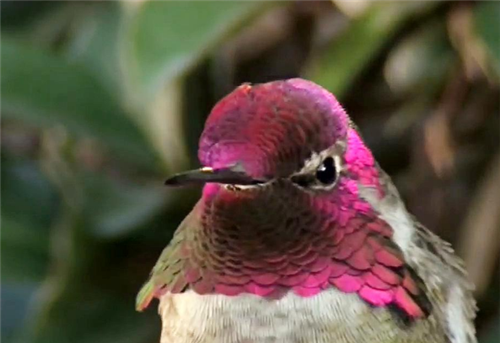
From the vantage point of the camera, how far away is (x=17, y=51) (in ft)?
3.92

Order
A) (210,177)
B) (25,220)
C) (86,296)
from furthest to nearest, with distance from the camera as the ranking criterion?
(25,220) → (86,296) → (210,177)

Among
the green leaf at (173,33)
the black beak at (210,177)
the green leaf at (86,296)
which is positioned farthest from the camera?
the green leaf at (86,296)

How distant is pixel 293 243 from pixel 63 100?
26.7 inches

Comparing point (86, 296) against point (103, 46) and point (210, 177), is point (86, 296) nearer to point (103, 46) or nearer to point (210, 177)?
point (103, 46)

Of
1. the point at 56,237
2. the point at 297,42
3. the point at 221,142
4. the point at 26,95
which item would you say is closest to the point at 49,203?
the point at 56,237

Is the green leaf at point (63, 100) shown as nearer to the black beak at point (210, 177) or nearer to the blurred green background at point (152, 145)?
the blurred green background at point (152, 145)

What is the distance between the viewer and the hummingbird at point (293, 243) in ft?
1.75

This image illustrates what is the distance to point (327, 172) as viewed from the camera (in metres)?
0.58

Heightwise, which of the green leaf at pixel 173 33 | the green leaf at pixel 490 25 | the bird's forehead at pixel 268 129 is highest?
the green leaf at pixel 173 33

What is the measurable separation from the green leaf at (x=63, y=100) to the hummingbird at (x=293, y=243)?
522 millimetres

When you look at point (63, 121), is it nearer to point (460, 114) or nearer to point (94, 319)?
point (94, 319)

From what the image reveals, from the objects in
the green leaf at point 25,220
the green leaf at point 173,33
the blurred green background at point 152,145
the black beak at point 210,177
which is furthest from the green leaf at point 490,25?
the green leaf at point 25,220

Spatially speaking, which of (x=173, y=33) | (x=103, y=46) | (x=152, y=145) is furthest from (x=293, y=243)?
(x=103, y=46)

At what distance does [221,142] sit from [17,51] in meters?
0.74
